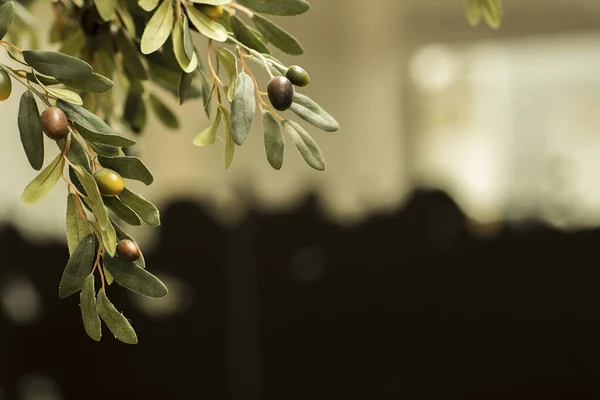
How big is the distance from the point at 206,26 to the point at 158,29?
0.03m

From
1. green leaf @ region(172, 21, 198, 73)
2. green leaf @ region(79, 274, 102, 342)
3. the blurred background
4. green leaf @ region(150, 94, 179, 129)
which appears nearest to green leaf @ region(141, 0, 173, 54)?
green leaf @ region(172, 21, 198, 73)

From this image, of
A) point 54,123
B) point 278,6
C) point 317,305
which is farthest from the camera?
point 317,305

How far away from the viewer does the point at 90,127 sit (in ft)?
1.22

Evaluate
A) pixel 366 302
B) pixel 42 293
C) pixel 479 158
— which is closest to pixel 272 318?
pixel 366 302

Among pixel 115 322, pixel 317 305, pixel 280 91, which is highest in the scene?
pixel 280 91

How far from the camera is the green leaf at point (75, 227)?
364 millimetres

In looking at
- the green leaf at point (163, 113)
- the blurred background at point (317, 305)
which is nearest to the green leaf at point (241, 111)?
the green leaf at point (163, 113)

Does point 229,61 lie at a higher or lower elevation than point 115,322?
higher

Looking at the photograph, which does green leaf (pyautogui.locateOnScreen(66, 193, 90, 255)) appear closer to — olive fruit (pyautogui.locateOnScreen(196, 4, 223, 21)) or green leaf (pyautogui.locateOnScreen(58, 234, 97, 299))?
green leaf (pyautogui.locateOnScreen(58, 234, 97, 299))

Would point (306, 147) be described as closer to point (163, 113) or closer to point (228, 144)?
point (228, 144)

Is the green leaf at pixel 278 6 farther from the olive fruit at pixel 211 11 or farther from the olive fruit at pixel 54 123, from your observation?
the olive fruit at pixel 54 123

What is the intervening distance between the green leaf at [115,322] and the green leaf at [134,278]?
0.01 meters

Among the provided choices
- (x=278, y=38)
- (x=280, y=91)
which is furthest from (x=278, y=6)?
(x=280, y=91)

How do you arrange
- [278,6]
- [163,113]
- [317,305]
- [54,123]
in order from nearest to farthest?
[54,123] → [278,6] → [163,113] → [317,305]
